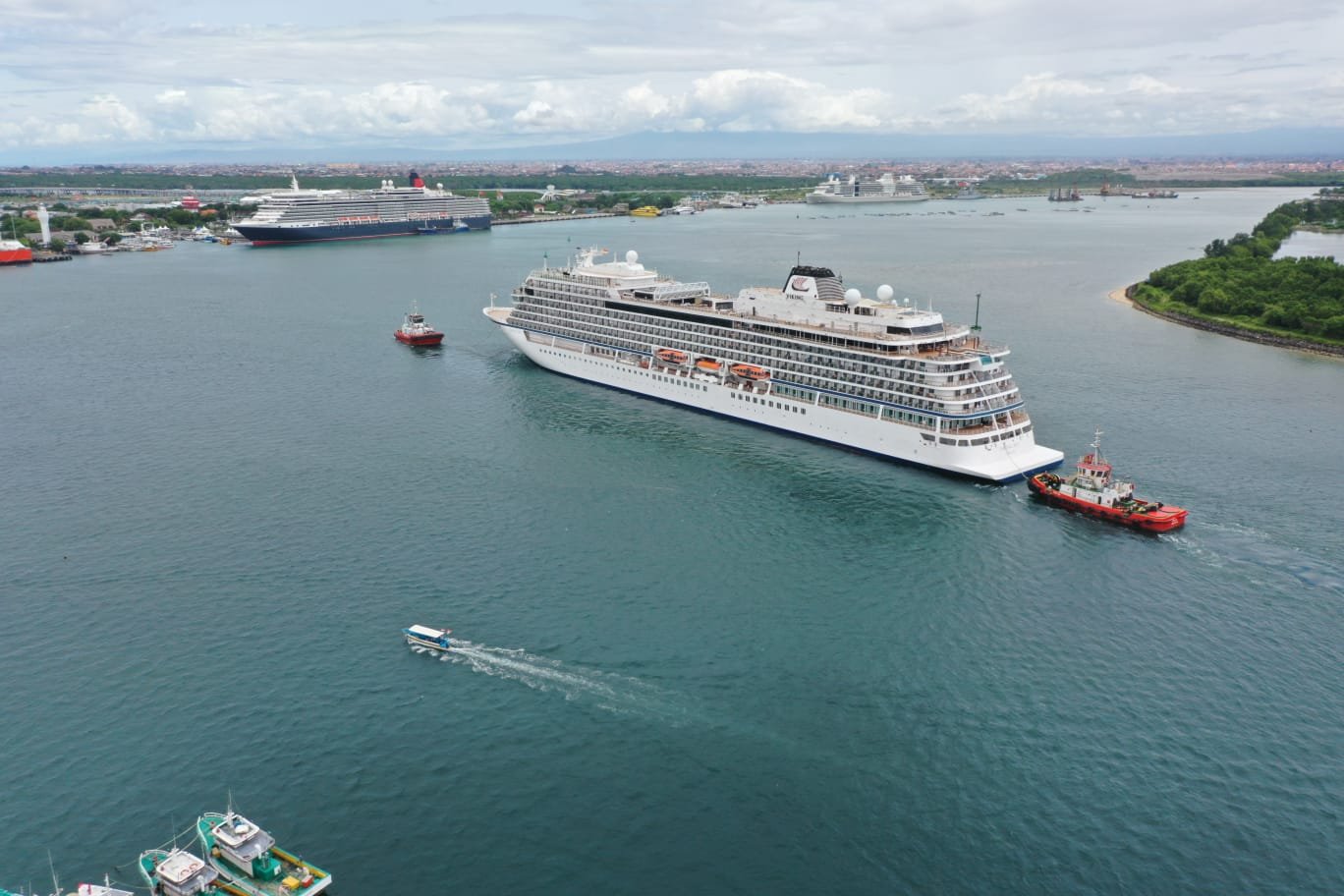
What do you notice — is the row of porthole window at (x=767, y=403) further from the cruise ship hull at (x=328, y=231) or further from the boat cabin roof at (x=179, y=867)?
the cruise ship hull at (x=328, y=231)

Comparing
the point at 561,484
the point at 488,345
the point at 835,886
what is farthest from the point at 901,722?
the point at 488,345

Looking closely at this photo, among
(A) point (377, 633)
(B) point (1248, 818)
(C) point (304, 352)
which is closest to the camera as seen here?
(B) point (1248, 818)

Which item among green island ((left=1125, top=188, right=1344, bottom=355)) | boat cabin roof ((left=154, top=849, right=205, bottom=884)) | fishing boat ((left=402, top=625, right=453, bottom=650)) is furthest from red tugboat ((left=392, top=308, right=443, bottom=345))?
green island ((left=1125, top=188, right=1344, bottom=355))

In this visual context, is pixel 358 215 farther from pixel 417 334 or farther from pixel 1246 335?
pixel 1246 335

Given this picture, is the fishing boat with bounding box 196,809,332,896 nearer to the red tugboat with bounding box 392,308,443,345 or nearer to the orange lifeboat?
the orange lifeboat

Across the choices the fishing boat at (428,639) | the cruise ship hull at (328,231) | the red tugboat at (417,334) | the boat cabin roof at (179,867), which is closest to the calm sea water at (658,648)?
the fishing boat at (428,639)

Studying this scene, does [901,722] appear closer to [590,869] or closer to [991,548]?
[590,869]
